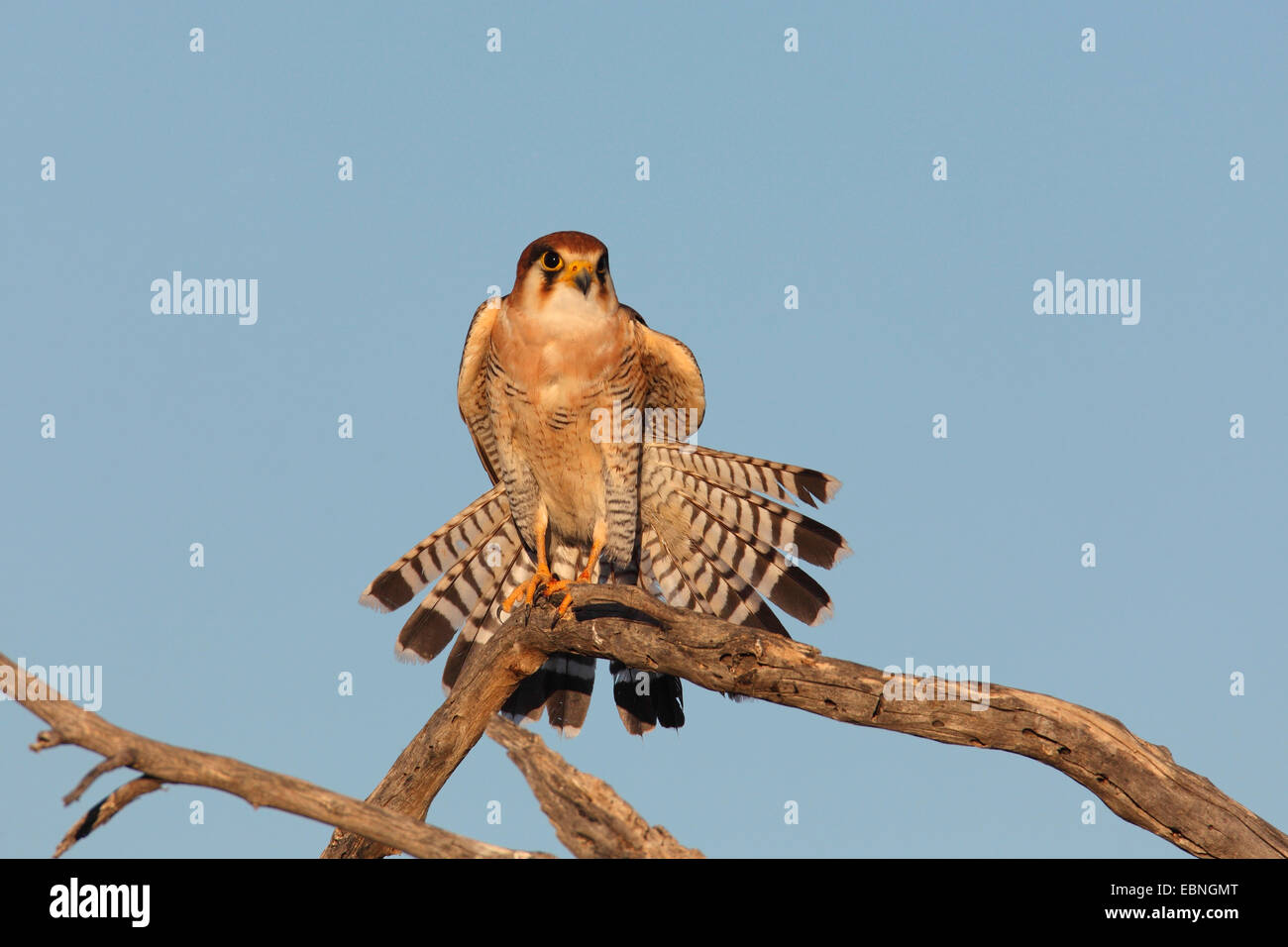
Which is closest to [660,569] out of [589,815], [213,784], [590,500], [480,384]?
[590,500]

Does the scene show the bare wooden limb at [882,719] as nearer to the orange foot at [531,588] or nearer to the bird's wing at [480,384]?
the orange foot at [531,588]

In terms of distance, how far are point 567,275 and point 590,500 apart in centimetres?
147

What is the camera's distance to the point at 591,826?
14.9ft

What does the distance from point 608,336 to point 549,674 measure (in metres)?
2.26

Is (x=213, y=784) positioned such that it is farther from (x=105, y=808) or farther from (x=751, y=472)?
(x=751, y=472)

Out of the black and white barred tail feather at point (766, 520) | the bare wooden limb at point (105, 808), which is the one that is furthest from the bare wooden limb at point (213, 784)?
the black and white barred tail feather at point (766, 520)

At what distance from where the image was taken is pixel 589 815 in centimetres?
455

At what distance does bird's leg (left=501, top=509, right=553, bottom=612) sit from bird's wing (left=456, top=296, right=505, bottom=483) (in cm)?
47

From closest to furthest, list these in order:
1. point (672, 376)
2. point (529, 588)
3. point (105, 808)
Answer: point (105, 808) < point (529, 588) < point (672, 376)

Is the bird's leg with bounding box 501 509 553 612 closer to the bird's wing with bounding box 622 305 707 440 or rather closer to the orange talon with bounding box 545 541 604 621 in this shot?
the orange talon with bounding box 545 541 604 621

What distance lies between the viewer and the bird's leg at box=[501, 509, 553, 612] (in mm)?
7102

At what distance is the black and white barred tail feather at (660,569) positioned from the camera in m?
6.98
